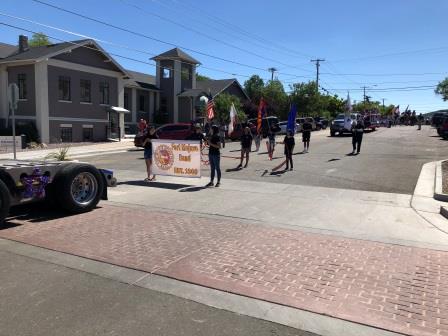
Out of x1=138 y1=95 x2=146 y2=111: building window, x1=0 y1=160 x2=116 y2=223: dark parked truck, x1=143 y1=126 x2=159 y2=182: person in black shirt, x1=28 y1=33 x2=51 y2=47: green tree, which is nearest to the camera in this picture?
x1=0 y1=160 x2=116 y2=223: dark parked truck

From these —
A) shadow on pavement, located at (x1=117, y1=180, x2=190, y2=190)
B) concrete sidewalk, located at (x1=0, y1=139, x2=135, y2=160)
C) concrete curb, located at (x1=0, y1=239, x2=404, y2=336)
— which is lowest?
concrete curb, located at (x1=0, y1=239, x2=404, y2=336)

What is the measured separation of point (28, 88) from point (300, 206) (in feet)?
83.3

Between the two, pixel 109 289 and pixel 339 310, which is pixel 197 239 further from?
pixel 339 310

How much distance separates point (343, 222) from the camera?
843cm

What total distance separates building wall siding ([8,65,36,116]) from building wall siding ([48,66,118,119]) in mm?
1056

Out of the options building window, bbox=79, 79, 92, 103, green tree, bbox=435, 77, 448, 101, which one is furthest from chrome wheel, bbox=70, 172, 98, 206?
green tree, bbox=435, 77, 448, 101

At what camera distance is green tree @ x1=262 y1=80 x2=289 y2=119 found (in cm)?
6094

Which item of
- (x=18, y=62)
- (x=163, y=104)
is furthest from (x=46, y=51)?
(x=163, y=104)

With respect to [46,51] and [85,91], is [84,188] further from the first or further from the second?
[85,91]

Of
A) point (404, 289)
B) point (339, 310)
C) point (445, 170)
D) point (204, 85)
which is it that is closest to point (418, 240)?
point (404, 289)

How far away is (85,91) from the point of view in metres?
32.9

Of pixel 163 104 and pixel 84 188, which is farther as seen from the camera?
pixel 163 104

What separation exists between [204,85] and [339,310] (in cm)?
4828

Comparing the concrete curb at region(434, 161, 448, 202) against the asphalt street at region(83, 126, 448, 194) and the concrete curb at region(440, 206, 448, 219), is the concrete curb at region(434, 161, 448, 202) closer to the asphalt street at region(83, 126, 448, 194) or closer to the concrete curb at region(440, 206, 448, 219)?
the asphalt street at region(83, 126, 448, 194)
